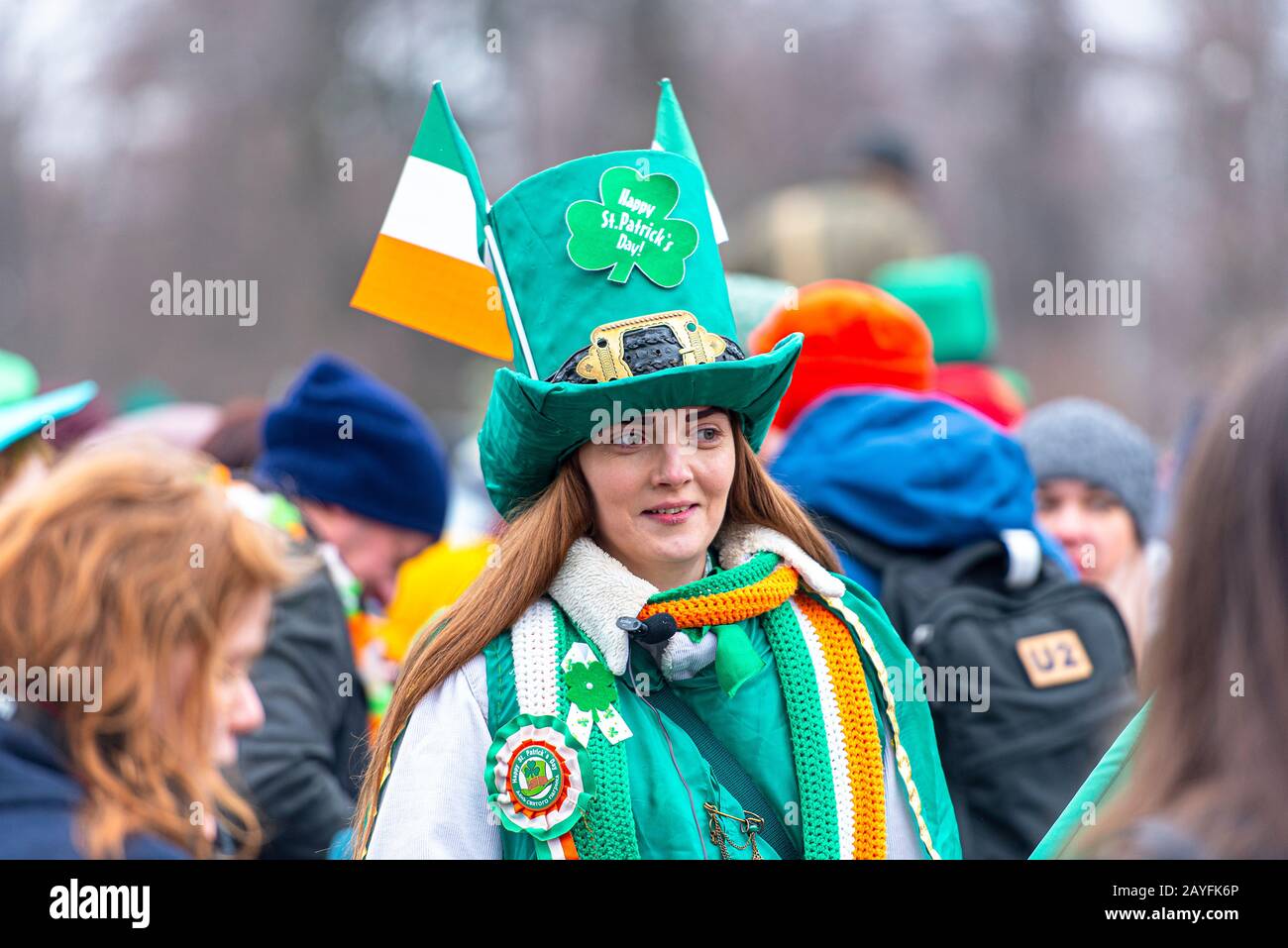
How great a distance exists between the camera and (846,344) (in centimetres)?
422

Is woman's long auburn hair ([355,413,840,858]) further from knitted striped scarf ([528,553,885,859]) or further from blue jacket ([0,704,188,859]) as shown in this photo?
blue jacket ([0,704,188,859])

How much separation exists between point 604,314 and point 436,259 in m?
0.58

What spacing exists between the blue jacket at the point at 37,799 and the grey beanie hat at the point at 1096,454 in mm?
3429

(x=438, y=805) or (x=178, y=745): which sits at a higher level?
(x=178, y=745)

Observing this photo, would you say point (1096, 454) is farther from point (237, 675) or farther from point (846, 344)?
point (237, 675)

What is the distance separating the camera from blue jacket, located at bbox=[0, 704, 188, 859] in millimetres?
2127

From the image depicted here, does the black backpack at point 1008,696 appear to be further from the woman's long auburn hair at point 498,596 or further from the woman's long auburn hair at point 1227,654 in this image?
the woman's long auburn hair at point 1227,654

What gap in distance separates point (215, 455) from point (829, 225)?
167 inches

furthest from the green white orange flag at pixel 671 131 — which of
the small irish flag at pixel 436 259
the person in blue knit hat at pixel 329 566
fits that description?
the person in blue knit hat at pixel 329 566

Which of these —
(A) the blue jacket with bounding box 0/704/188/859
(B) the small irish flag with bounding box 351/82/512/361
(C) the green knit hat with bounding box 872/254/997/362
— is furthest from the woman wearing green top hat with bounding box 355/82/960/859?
(C) the green knit hat with bounding box 872/254/997/362

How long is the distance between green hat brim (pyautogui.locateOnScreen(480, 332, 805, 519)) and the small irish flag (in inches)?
13.1
